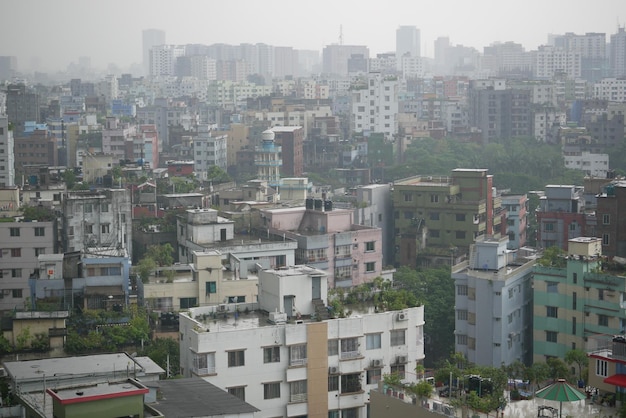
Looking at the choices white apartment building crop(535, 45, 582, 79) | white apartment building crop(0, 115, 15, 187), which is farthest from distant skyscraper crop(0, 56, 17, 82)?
white apartment building crop(535, 45, 582, 79)

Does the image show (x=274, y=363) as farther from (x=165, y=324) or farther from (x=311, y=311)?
(x=165, y=324)

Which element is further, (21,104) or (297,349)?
(21,104)

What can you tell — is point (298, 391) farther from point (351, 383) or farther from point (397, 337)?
point (397, 337)

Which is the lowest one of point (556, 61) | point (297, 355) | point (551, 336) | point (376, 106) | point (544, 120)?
point (551, 336)

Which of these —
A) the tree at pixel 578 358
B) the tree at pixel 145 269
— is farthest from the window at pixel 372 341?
the tree at pixel 145 269

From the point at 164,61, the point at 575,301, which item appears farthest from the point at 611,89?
the point at 575,301

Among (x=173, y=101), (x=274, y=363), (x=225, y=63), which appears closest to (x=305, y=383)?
(x=274, y=363)
